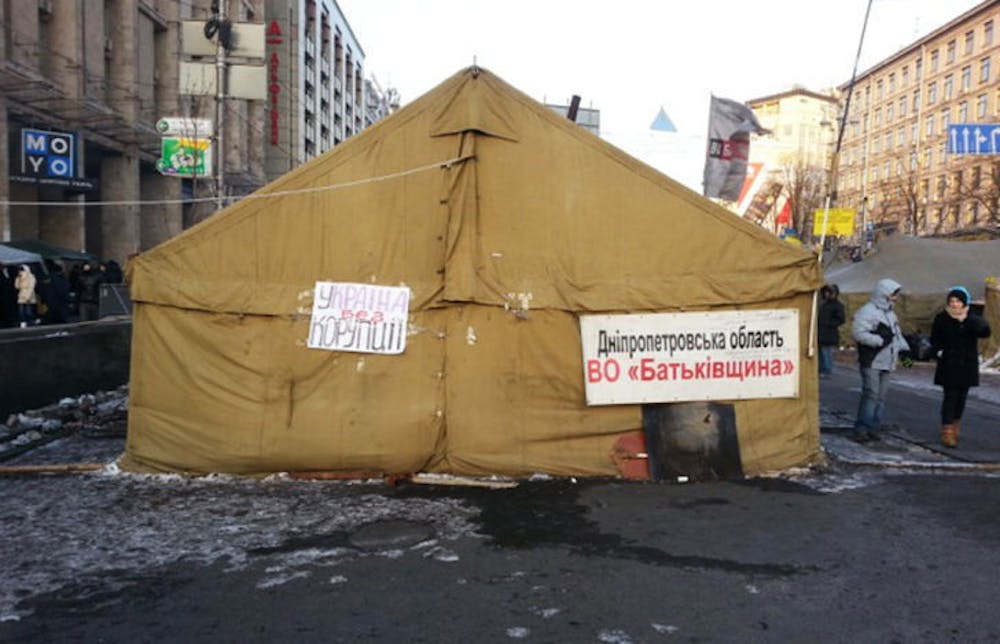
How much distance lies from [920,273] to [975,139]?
16.8 ft

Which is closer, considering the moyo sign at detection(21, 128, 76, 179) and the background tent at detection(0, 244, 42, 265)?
the background tent at detection(0, 244, 42, 265)

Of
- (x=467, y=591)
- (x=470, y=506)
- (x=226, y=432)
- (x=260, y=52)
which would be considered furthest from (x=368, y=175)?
(x=260, y=52)

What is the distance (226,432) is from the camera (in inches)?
251

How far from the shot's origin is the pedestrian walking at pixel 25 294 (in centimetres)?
1611

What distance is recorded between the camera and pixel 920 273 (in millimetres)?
19406

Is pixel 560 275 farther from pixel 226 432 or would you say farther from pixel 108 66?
pixel 108 66

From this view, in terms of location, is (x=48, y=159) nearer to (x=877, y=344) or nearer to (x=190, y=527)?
(x=190, y=527)

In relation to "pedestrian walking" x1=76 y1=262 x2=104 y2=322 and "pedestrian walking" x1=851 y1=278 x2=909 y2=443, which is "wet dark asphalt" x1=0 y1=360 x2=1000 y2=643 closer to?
"pedestrian walking" x1=851 y1=278 x2=909 y2=443

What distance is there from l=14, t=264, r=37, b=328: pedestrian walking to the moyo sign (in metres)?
7.01

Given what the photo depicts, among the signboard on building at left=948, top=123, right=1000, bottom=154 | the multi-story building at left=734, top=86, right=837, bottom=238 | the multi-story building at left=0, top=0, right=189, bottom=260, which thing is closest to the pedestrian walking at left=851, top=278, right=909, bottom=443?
the signboard on building at left=948, top=123, right=1000, bottom=154

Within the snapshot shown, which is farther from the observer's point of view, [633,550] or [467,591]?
[633,550]

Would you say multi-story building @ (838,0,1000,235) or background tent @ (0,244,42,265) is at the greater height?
multi-story building @ (838,0,1000,235)

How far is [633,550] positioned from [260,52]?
14.0 meters

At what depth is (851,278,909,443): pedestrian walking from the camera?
759cm
